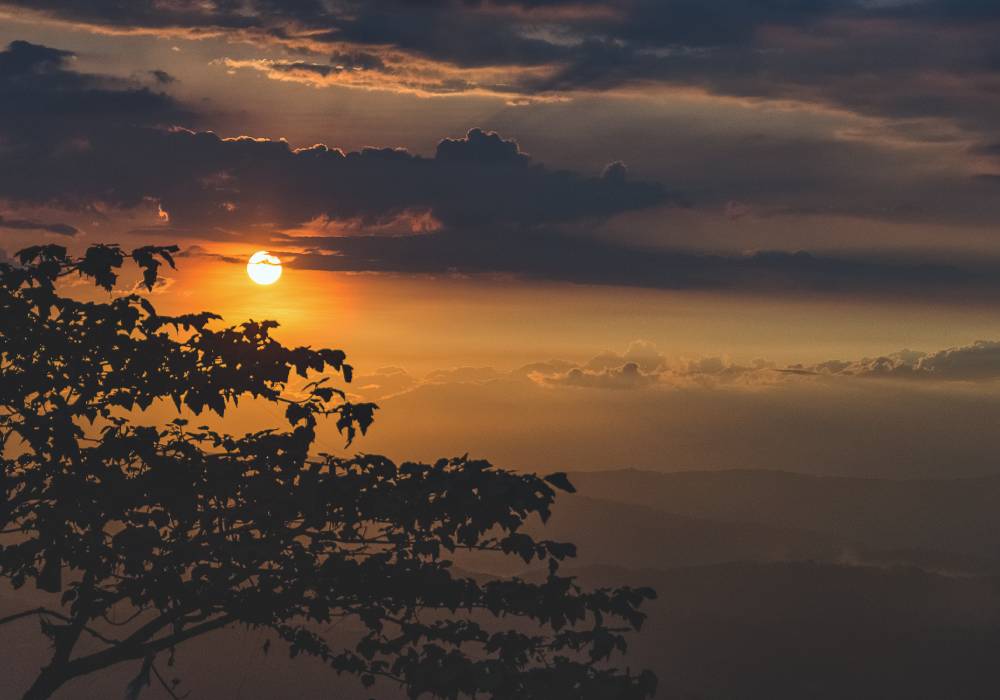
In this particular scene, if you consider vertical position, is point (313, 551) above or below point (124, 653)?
above

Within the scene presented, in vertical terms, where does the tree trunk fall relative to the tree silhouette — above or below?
below

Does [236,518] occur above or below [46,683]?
above

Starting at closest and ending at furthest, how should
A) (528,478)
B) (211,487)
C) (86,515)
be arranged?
(528,478)
(86,515)
(211,487)

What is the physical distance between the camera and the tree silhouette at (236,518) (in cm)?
1420

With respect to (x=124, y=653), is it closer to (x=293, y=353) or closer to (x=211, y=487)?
(x=211, y=487)

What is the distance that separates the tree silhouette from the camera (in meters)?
14.2

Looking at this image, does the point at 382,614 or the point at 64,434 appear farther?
the point at 382,614

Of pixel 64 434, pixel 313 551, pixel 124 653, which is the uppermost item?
pixel 64 434

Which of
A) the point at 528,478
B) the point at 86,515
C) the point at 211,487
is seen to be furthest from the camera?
the point at 211,487

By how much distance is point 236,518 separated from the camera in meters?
15.1

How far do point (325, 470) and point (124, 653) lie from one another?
3835 millimetres

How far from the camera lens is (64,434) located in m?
14.7

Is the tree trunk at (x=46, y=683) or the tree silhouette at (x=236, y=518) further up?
the tree silhouette at (x=236, y=518)

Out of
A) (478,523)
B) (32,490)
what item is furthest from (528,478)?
(32,490)
